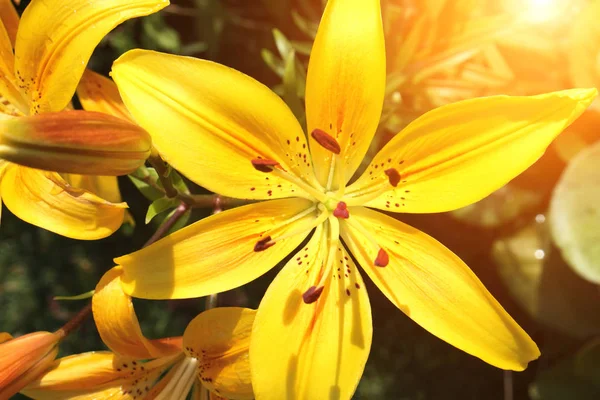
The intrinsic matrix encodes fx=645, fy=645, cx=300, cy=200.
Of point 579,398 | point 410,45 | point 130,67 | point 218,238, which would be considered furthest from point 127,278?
point 579,398

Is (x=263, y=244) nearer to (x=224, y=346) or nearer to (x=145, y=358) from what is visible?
(x=224, y=346)

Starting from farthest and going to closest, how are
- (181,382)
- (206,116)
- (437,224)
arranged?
(437,224) → (181,382) → (206,116)

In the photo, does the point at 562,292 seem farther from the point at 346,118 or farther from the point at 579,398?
the point at 346,118

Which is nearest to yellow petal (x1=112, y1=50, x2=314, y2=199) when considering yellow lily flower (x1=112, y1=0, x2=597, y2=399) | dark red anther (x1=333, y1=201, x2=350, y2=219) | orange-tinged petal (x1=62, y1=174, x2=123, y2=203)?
yellow lily flower (x1=112, y1=0, x2=597, y2=399)

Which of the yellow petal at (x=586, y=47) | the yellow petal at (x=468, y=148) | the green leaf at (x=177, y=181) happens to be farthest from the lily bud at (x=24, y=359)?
the yellow petal at (x=586, y=47)

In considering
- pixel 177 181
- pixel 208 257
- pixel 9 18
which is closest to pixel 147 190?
pixel 177 181

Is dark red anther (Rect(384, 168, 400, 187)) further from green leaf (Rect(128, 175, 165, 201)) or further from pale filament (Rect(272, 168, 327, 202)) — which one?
green leaf (Rect(128, 175, 165, 201))

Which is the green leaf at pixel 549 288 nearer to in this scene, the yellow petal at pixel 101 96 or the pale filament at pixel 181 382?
the pale filament at pixel 181 382
